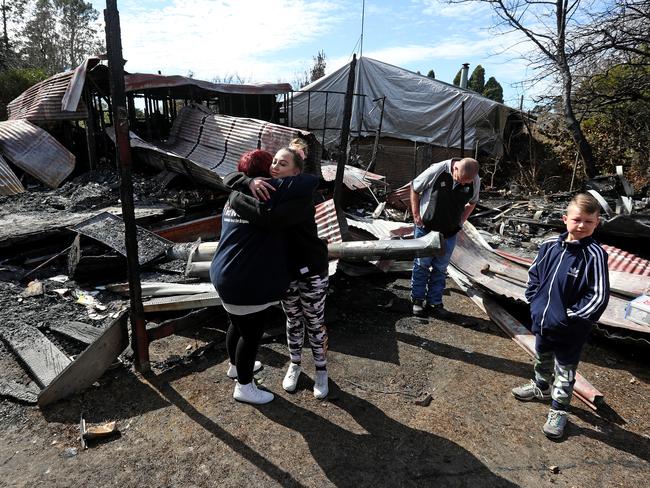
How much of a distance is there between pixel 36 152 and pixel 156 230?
6.78 meters

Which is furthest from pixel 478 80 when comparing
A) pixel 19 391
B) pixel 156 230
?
pixel 19 391

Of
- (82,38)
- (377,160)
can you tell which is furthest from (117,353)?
(82,38)

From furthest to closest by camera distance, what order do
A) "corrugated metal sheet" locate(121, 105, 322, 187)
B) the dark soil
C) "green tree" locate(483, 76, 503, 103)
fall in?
"green tree" locate(483, 76, 503, 103), "corrugated metal sheet" locate(121, 105, 322, 187), the dark soil

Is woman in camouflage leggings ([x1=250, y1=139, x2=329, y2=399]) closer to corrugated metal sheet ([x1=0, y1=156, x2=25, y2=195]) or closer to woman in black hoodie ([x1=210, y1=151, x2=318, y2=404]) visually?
woman in black hoodie ([x1=210, y1=151, x2=318, y2=404])

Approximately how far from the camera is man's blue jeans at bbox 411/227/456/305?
4537mm

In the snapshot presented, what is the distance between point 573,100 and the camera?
12.0 meters

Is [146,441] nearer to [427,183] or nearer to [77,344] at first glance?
[77,344]

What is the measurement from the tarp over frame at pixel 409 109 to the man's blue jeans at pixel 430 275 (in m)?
13.2

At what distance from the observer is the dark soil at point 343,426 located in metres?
2.37

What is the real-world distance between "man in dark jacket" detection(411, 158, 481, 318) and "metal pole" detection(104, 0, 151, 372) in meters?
2.74

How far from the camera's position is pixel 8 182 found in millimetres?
9516

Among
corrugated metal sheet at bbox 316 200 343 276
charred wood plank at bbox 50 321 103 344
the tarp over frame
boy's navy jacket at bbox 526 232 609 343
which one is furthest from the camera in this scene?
the tarp over frame

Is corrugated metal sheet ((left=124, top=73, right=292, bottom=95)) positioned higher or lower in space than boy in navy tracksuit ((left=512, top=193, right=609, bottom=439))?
higher

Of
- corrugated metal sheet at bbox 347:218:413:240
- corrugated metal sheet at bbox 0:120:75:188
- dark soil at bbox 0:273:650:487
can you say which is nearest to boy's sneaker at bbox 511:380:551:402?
dark soil at bbox 0:273:650:487
